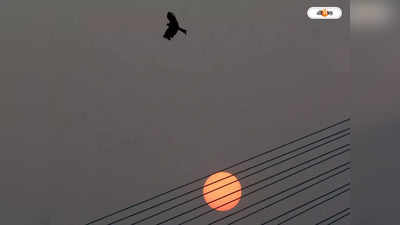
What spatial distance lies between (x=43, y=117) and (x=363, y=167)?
5.15 feet

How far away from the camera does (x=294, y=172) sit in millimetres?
2465

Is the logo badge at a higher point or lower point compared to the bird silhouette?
lower

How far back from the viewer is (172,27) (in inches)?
94.7

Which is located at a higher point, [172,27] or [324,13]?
[172,27]

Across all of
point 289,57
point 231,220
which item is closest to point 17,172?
point 231,220

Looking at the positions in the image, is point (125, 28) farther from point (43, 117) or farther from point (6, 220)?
point (6, 220)

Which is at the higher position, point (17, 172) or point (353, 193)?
point (17, 172)

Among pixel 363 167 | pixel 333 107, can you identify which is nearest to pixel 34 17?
pixel 333 107

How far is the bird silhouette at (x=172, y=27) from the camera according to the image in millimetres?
2402

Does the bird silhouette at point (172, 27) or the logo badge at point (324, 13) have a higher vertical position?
the bird silhouette at point (172, 27)

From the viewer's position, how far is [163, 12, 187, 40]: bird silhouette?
2402 millimetres

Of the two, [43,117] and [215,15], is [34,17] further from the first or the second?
[215,15]

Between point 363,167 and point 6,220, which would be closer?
point 6,220

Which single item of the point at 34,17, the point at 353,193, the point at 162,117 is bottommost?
the point at 353,193
